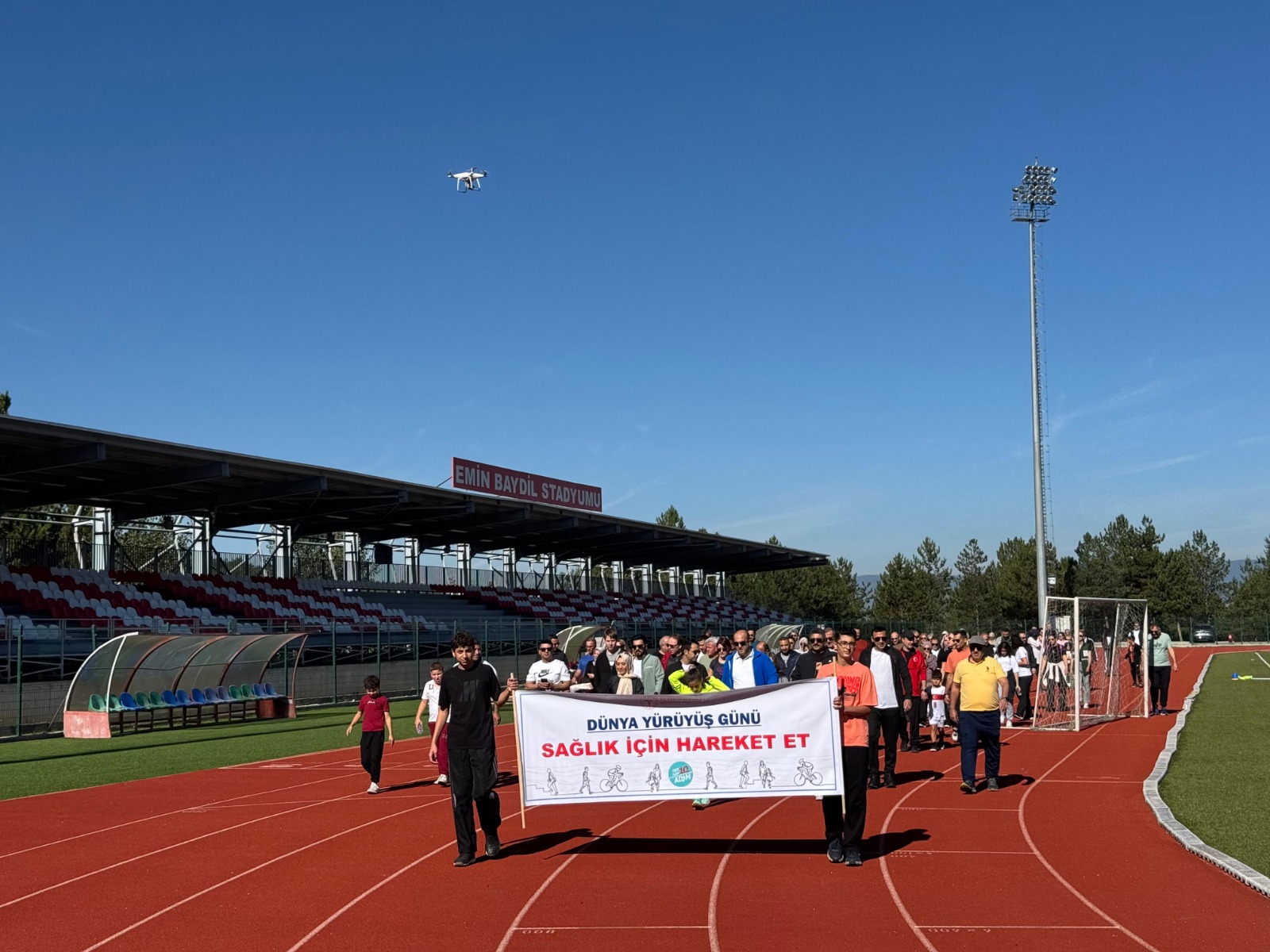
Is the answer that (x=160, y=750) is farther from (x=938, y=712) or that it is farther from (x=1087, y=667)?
(x=1087, y=667)

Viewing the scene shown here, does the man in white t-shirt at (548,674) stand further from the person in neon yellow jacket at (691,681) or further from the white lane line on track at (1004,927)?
the white lane line on track at (1004,927)

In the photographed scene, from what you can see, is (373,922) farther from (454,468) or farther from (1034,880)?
(454,468)

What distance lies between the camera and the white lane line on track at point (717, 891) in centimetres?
753

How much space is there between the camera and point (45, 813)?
13.9m

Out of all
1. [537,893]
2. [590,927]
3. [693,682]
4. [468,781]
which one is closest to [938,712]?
[693,682]

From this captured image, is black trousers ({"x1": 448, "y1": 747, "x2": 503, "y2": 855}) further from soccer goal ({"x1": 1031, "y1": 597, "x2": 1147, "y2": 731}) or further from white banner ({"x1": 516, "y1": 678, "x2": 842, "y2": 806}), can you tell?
soccer goal ({"x1": 1031, "y1": 597, "x2": 1147, "y2": 731})

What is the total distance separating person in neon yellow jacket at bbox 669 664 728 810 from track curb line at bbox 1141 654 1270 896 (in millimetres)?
4389

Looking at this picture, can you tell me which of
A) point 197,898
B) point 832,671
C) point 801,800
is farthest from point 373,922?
point 801,800

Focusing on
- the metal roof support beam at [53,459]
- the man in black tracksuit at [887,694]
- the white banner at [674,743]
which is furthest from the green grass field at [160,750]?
the man in black tracksuit at [887,694]

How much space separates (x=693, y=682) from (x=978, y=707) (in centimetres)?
327

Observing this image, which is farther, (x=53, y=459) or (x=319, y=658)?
(x=319, y=658)

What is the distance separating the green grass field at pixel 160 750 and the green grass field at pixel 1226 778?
1379cm

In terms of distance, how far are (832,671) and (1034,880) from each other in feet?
7.80

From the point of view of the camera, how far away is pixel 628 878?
928cm
